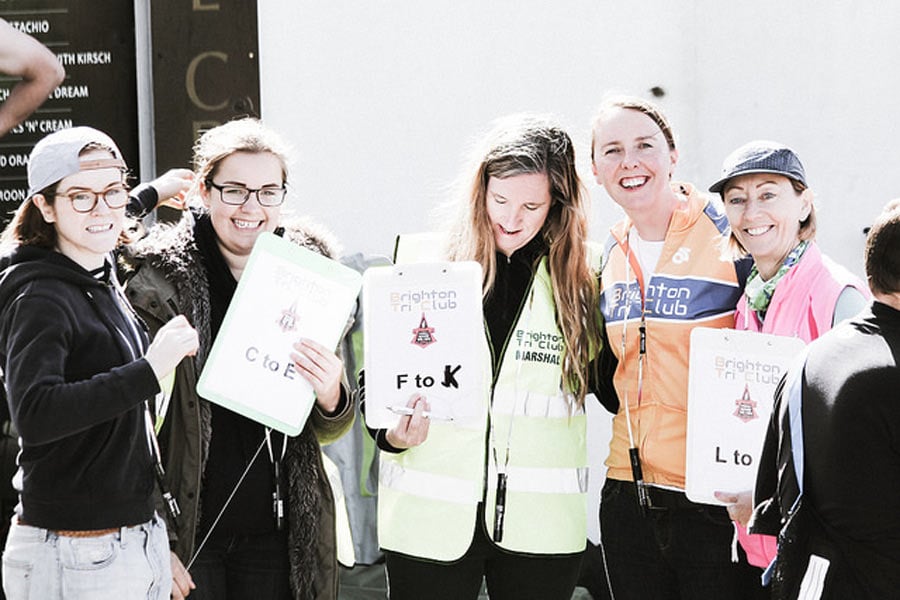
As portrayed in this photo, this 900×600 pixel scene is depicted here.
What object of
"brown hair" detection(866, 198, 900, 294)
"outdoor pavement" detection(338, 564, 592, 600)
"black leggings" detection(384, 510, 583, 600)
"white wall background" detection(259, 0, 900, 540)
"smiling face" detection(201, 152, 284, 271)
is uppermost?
"white wall background" detection(259, 0, 900, 540)

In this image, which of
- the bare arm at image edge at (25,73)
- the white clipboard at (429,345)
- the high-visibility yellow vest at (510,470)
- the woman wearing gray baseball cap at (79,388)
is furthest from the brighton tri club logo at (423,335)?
the bare arm at image edge at (25,73)

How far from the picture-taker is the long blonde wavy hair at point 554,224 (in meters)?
3.23

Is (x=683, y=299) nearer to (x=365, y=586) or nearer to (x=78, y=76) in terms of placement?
(x=365, y=586)

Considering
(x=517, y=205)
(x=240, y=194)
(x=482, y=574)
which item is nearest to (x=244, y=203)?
(x=240, y=194)

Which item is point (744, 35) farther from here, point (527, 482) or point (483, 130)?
point (527, 482)

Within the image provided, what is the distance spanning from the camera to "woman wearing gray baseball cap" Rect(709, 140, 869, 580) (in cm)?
290

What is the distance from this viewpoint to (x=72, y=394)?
8.32 feet

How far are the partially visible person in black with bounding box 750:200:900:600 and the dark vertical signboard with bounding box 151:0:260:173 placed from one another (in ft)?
10.0

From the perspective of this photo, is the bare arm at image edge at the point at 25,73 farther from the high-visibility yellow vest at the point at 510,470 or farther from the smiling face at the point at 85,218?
the high-visibility yellow vest at the point at 510,470

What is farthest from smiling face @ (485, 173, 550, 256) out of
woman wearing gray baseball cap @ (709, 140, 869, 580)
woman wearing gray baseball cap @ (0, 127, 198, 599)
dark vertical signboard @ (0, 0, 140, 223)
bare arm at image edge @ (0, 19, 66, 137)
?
bare arm at image edge @ (0, 19, 66, 137)

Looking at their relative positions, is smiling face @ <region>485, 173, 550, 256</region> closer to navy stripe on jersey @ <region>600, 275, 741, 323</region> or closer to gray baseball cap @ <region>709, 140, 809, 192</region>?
navy stripe on jersey @ <region>600, 275, 741, 323</region>

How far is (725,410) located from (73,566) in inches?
62.3

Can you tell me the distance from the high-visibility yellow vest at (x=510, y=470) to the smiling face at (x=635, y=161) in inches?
16.2

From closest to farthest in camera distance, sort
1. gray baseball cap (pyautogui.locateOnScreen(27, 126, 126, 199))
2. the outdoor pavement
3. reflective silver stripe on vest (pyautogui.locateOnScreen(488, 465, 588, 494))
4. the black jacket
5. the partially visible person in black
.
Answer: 1. the partially visible person in black
2. the black jacket
3. gray baseball cap (pyautogui.locateOnScreen(27, 126, 126, 199))
4. reflective silver stripe on vest (pyautogui.locateOnScreen(488, 465, 588, 494))
5. the outdoor pavement
